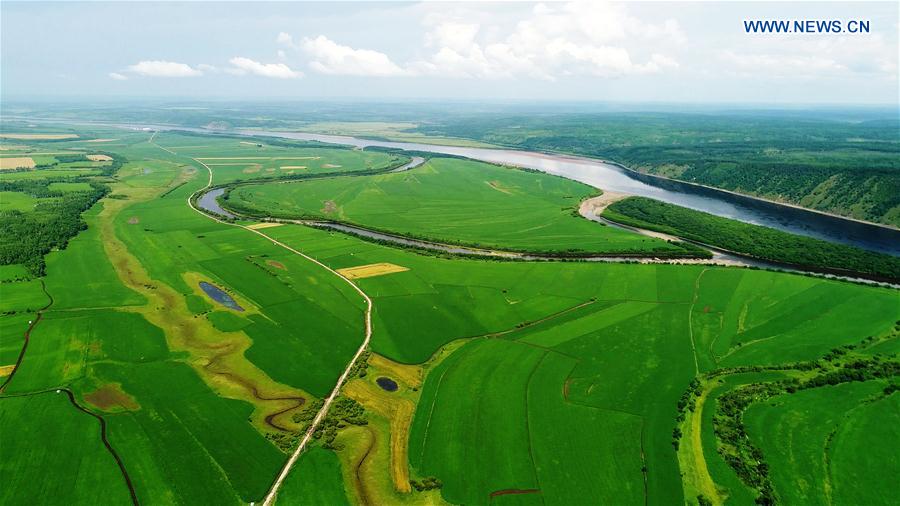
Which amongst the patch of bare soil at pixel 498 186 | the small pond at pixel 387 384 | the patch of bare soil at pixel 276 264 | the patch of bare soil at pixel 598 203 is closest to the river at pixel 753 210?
the patch of bare soil at pixel 598 203

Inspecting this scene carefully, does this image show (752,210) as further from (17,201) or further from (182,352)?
(17,201)

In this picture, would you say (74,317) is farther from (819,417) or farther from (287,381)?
(819,417)

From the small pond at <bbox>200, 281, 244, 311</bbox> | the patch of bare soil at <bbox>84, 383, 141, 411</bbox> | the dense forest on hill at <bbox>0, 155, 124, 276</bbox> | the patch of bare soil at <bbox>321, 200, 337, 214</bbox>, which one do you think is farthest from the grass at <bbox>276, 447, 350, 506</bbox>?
the patch of bare soil at <bbox>321, 200, 337, 214</bbox>

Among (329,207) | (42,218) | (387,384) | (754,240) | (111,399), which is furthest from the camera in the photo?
(329,207)

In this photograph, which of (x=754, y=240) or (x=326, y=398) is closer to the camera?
(x=326, y=398)

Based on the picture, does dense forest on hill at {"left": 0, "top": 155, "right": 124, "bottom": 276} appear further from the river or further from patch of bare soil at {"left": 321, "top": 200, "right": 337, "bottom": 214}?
the river

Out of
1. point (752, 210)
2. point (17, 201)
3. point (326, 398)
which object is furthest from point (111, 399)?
point (752, 210)
